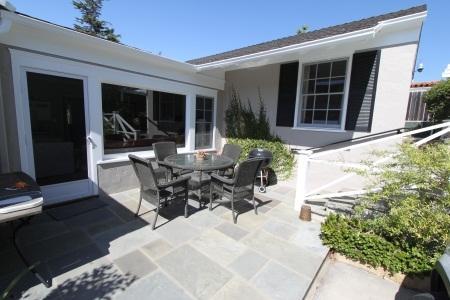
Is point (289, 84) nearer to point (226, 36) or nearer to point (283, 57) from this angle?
point (283, 57)

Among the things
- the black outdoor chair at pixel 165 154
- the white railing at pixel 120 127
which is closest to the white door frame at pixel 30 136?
the black outdoor chair at pixel 165 154

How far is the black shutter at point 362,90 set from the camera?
433cm

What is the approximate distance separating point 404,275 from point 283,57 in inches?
155

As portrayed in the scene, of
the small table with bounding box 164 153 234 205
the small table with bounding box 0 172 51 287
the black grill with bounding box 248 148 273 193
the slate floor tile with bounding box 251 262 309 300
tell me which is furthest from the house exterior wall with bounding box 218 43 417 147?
the small table with bounding box 0 172 51 287

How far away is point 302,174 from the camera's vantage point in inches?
150

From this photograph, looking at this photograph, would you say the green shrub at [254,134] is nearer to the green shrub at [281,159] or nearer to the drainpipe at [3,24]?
the green shrub at [281,159]

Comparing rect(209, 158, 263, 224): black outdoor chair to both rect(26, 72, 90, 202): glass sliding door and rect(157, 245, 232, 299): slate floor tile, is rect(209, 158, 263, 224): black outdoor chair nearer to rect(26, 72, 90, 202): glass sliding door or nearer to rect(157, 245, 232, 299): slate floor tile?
rect(157, 245, 232, 299): slate floor tile

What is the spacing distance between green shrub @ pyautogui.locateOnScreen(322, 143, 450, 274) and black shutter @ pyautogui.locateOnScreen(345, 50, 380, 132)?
6.52ft

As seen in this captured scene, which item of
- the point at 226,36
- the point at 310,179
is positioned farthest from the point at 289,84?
the point at 226,36

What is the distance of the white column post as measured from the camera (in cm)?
371

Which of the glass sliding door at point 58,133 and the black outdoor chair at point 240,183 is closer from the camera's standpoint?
the black outdoor chair at point 240,183

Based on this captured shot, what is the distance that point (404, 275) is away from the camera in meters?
2.29

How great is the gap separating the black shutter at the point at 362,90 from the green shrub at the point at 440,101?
8.70ft

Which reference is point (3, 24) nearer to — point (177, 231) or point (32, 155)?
point (32, 155)
